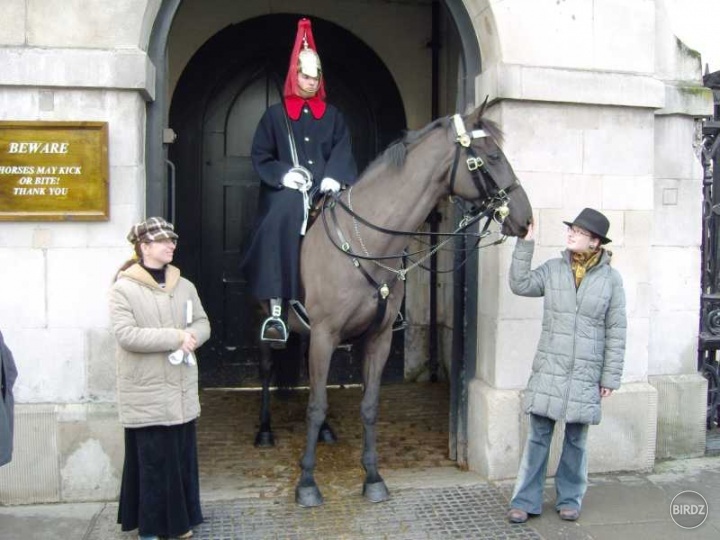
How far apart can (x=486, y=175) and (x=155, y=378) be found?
2243 millimetres

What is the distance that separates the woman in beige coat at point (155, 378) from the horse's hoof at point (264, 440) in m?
1.73

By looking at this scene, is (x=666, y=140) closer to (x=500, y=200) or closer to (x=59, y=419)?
(x=500, y=200)

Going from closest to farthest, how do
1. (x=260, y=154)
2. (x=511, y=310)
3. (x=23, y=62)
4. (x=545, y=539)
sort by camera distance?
(x=545, y=539), (x=23, y=62), (x=511, y=310), (x=260, y=154)

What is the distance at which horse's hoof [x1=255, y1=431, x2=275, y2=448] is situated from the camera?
222 inches

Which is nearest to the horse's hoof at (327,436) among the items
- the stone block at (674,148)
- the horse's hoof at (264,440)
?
the horse's hoof at (264,440)

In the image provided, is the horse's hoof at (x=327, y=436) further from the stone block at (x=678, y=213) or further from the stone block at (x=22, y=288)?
the stone block at (x=678, y=213)

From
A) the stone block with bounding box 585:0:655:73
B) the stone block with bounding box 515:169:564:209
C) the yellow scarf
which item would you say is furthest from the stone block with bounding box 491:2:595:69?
the yellow scarf

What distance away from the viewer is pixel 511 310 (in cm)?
493

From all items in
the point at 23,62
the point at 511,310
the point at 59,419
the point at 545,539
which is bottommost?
the point at 545,539

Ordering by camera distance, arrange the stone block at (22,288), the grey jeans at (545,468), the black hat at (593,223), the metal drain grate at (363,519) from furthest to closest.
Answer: the stone block at (22,288), the grey jeans at (545,468), the metal drain grate at (363,519), the black hat at (593,223)

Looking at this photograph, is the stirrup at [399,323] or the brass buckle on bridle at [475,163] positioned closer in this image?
the brass buckle on bridle at [475,163]

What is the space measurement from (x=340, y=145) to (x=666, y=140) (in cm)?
254

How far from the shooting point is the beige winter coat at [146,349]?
3.56 meters

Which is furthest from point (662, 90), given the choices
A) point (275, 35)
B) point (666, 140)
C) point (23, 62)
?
point (23, 62)
